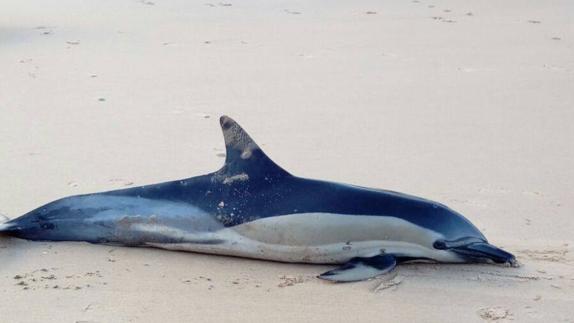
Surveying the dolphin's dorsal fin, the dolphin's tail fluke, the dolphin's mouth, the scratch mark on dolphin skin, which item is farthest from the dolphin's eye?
the dolphin's tail fluke

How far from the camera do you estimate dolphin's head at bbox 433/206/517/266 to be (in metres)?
4.20

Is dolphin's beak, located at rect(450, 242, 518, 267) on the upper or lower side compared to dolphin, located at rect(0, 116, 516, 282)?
lower

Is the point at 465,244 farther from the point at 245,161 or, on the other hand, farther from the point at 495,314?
the point at 245,161

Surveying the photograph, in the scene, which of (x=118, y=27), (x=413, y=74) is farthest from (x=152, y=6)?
(x=413, y=74)

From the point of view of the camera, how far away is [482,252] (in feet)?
13.7

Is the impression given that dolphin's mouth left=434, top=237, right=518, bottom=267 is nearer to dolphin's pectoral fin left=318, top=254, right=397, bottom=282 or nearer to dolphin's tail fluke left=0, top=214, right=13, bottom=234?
dolphin's pectoral fin left=318, top=254, right=397, bottom=282

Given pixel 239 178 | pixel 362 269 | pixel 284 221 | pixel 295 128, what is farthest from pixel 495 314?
pixel 295 128

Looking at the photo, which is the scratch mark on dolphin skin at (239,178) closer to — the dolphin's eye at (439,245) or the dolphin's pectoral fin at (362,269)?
the dolphin's pectoral fin at (362,269)

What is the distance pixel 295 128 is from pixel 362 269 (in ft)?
8.28

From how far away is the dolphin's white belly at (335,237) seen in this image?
4203 mm

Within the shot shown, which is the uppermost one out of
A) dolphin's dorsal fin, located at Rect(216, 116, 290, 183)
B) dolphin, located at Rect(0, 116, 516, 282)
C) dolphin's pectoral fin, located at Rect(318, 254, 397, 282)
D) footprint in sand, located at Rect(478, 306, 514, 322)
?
dolphin's dorsal fin, located at Rect(216, 116, 290, 183)

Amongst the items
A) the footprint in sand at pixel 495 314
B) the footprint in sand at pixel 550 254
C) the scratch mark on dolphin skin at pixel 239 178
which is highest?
the scratch mark on dolphin skin at pixel 239 178

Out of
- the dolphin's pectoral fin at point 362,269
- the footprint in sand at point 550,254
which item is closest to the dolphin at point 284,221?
the dolphin's pectoral fin at point 362,269

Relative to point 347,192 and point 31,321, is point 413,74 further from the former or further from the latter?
point 31,321
